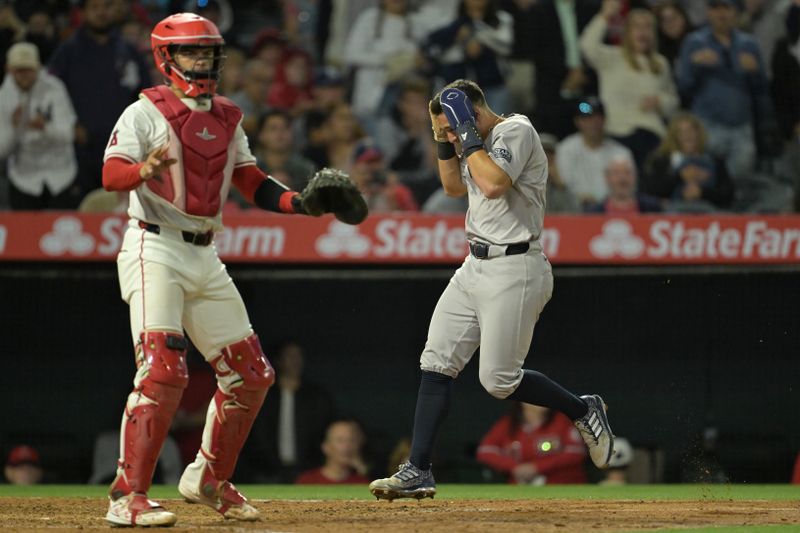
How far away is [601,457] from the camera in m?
5.36

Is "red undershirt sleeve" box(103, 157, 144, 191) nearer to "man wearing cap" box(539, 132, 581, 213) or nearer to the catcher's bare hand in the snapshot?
the catcher's bare hand

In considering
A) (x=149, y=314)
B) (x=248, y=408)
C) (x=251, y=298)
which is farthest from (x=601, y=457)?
(x=251, y=298)

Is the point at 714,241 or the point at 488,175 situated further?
the point at 714,241

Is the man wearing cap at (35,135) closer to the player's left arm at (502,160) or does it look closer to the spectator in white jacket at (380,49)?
the spectator in white jacket at (380,49)

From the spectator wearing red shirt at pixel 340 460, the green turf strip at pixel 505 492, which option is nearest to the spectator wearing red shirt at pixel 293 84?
the spectator wearing red shirt at pixel 340 460

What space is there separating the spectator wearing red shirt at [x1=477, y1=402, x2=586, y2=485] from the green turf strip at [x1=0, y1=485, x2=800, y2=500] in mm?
483

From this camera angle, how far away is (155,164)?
167 inches

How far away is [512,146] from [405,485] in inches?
55.6

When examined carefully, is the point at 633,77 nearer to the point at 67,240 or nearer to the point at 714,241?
the point at 714,241

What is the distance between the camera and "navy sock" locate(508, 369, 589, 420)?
5.20 m

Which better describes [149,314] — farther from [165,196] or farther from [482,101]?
[482,101]

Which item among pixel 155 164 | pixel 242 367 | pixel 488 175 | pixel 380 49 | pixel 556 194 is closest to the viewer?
pixel 155 164

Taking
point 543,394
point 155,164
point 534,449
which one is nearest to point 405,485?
point 543,394

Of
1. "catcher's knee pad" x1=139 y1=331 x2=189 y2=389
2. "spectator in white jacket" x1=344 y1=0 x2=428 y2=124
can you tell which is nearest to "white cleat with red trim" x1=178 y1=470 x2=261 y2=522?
"catcher's knee pad" x1=139 y1=331 x2=189 y2=389
